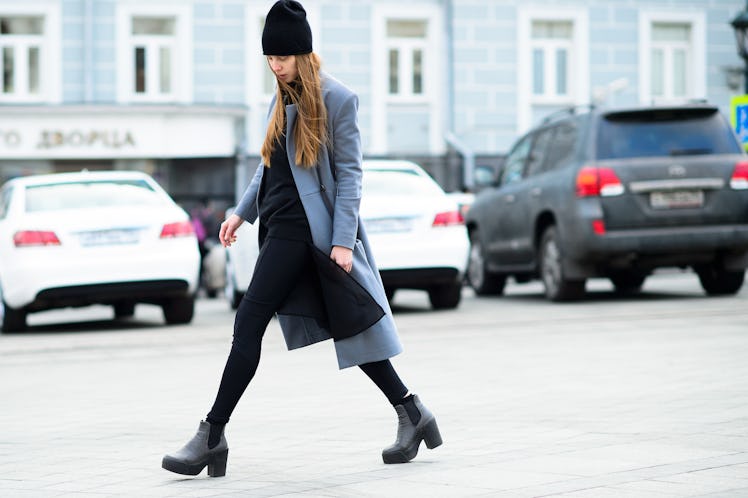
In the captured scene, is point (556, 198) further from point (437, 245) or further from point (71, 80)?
point (71, 80)

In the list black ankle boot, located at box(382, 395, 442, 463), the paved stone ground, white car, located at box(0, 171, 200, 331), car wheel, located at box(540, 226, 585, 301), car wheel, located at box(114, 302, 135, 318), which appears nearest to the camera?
the paved stone ground

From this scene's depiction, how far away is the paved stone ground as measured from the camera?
5.50 meters

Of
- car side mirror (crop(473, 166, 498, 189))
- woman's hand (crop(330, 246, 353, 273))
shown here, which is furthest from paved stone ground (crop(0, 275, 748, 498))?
car side mirror (crop(473, 166, 498, 189))

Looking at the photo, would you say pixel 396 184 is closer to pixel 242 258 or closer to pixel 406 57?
pixel 242 258

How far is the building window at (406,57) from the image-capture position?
28.5 metres

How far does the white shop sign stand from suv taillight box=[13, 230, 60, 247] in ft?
44.2

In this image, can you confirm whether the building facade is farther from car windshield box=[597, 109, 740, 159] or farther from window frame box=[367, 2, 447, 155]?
car windshield box=[597, 109, 740, 159]

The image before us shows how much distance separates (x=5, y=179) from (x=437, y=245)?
14.0 metres

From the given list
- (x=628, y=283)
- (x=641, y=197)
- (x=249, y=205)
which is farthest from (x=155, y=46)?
(x=249, y=205)

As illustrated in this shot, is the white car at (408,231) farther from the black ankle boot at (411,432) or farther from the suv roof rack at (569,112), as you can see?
the black ankle boot at (411,432)

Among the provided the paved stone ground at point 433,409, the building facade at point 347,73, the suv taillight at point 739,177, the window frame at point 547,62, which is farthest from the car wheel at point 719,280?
the window frame at point 547,62

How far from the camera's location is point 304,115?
578 centimetres

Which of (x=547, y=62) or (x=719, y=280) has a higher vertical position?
(x=547, y=62)

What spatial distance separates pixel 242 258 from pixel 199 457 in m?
9.26
